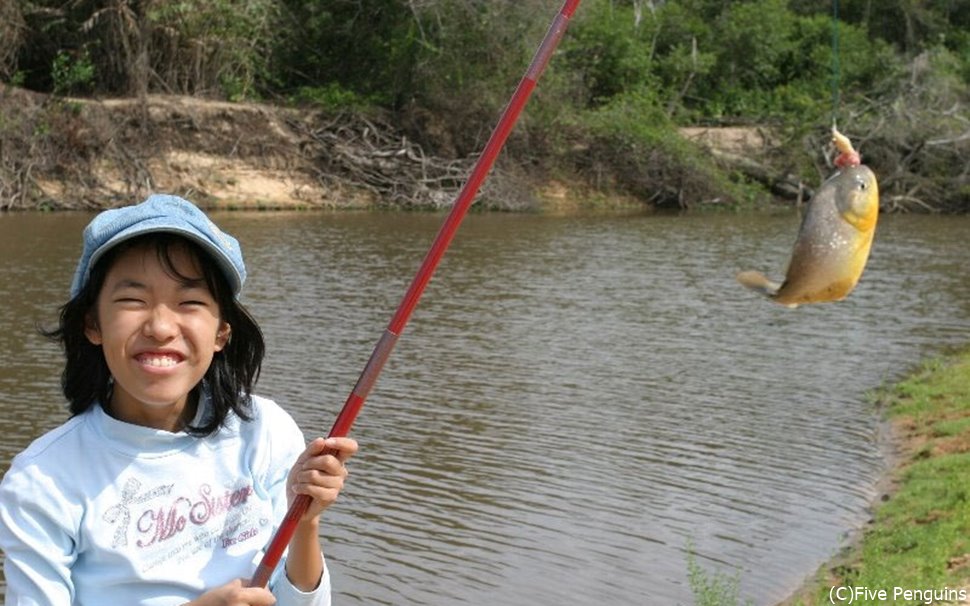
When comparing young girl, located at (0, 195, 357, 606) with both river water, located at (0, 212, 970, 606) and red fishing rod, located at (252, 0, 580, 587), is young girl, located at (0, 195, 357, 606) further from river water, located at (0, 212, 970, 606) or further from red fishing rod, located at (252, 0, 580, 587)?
river water, located at (0, 212, 970, 606)

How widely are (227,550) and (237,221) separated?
2076 cm

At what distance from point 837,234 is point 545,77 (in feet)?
84.8

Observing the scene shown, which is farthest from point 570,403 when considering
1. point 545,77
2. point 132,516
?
point 545,77

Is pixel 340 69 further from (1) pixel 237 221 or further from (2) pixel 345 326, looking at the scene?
(2) pixel 345 326

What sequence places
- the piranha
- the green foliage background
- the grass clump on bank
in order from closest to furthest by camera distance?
1. the piranha
2. the grass clump on bank
3. the green foliage background

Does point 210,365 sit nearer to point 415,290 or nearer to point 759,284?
point 415,290

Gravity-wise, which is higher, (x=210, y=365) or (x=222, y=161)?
(x=210, y=365)

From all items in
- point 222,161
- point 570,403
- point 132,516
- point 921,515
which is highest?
point 132,516

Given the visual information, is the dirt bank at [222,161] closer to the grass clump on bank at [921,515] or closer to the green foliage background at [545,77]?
the green foliage background at [545,77]

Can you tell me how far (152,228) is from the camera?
2.26m

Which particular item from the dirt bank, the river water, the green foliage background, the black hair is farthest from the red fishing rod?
the green foliage background

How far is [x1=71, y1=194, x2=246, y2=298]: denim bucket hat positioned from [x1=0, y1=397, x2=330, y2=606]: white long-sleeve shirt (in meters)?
0.28

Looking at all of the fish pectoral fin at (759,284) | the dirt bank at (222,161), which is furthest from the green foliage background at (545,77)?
the fish pectoral fin at (759,284)

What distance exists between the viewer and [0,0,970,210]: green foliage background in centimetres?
2645
